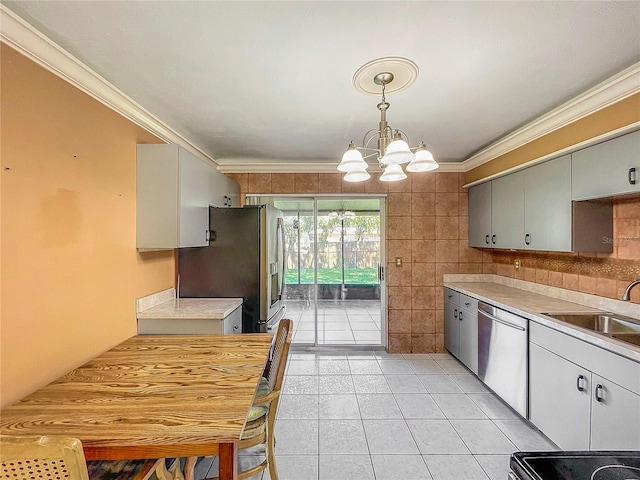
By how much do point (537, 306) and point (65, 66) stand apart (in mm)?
3507

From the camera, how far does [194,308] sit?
254 cm

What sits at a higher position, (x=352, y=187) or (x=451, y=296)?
(x=352, y=187)

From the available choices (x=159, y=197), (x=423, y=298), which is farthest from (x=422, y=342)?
(x=159, y=197)

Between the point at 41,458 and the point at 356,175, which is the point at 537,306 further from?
the point at 41,458

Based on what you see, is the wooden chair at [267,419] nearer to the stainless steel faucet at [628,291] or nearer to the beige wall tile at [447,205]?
the stainless steel faucet at [628,291]

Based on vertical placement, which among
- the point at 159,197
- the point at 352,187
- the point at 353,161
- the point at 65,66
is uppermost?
the point at 65,66

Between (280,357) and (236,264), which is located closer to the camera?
(280,357)

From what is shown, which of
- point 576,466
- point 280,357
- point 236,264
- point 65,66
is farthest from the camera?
point 236,264

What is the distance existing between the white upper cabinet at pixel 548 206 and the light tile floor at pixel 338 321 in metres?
2.16

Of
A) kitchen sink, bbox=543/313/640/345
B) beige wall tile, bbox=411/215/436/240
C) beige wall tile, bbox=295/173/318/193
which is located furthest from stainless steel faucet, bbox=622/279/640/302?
beige wall tile, bbox=295/173/318/193

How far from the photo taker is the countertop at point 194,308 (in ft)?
7.77

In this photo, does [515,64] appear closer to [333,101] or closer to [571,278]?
[333,101]

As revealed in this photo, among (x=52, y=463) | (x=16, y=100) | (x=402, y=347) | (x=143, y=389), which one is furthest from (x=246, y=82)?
(x=402, y=347)

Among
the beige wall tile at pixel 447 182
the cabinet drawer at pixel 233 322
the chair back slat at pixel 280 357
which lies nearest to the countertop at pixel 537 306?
the beige wall tile at pixel 447 182
